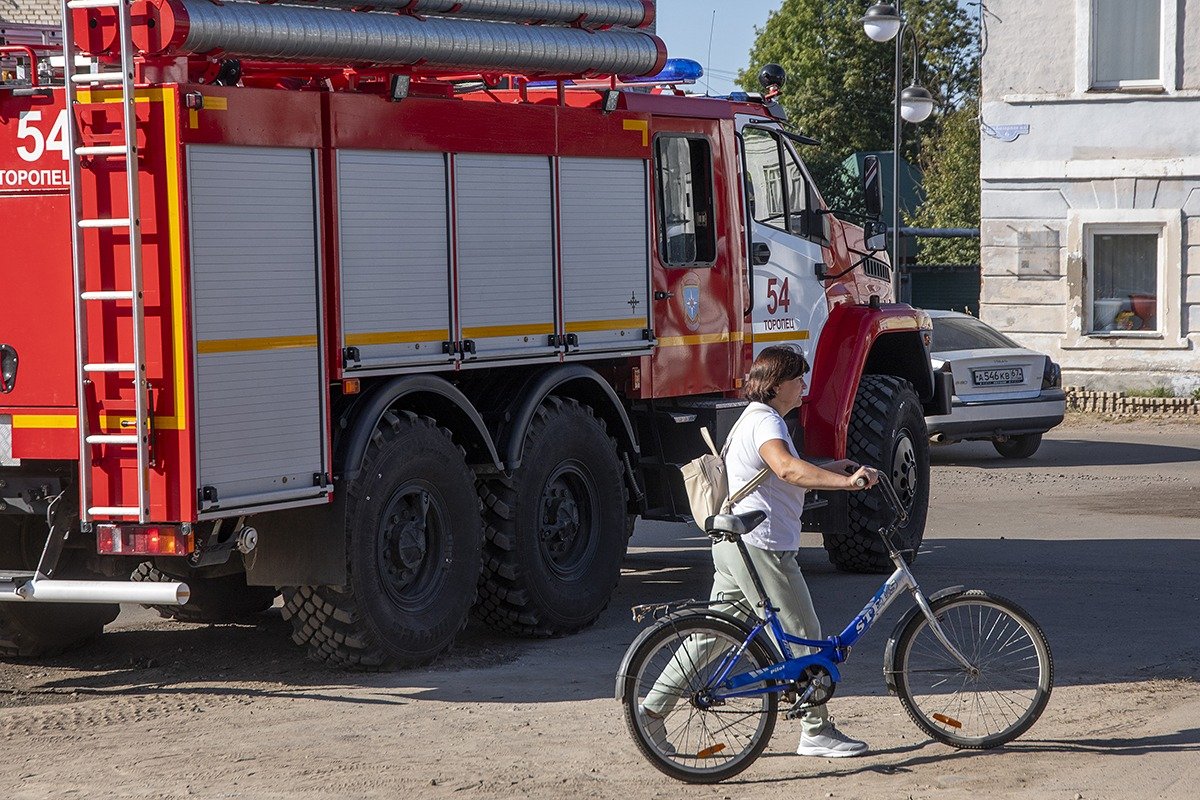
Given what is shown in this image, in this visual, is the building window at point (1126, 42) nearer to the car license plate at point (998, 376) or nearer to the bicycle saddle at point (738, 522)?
the car license plate at point (998, 376)

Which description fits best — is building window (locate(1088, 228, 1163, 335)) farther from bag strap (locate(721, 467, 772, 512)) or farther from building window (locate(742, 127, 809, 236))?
bag strap (locate(721, 467, 772, 512))

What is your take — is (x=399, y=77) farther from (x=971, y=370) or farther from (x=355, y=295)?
(x=971, y=370)

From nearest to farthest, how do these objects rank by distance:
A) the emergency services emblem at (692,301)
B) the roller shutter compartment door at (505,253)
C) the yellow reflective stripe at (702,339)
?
the roller shutter compartment door at (505,253) < the yellow reflective stripe at (702,339) < the emergency services emblem at (692,301)

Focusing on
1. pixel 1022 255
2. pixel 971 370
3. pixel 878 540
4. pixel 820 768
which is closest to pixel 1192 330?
pixel 1022 255

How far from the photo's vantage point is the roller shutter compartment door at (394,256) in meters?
8.17

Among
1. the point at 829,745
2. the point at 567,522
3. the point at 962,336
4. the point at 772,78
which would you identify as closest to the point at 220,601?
the point at 567,522

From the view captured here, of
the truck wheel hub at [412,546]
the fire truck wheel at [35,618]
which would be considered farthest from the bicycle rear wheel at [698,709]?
the fire truck wheel at [35,618]

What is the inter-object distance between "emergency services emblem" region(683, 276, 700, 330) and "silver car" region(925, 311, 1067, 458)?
716 cm

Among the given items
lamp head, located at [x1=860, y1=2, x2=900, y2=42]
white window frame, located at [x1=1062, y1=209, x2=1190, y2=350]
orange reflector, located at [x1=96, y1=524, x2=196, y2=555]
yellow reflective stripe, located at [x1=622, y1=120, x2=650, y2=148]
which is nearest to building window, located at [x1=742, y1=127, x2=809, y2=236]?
yellow reflective stripe, located at [x1=622, y1=120, x2=650, y2=148]

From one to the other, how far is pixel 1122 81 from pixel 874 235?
41.6 feet

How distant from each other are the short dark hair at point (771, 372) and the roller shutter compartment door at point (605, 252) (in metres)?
2.78

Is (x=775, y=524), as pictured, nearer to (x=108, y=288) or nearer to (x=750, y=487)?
(x=750, y=487)

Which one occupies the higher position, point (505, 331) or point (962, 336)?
point (505, 331)

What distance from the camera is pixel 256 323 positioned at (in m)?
7.68
